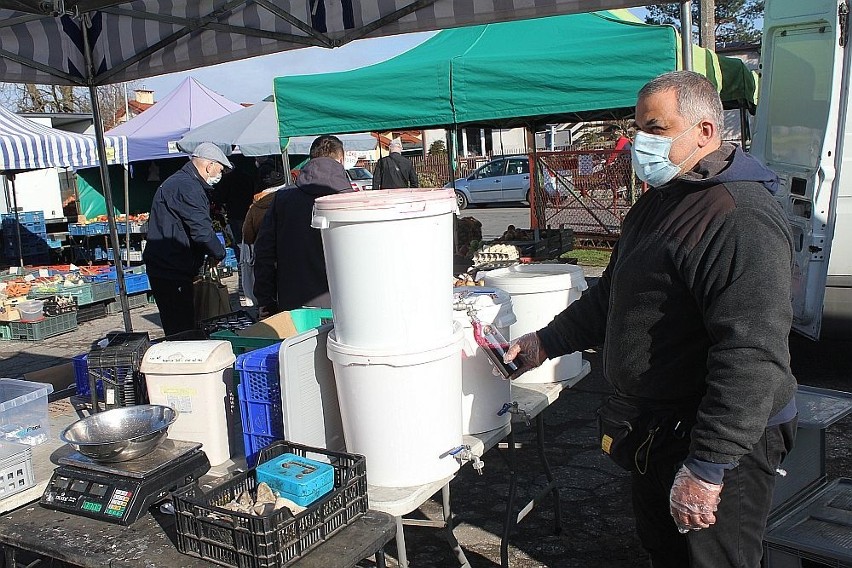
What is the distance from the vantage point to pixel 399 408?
229 centimetres

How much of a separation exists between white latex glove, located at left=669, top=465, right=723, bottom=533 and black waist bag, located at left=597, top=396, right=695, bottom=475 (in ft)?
0.55

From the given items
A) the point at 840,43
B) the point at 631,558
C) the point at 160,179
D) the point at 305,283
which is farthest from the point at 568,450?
the point at 160,179

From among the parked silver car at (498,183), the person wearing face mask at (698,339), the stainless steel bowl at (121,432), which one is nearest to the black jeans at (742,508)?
the person wearing face mask at (698,339)

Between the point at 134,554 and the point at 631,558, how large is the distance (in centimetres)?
233

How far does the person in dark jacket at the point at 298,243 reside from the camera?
14.0 feet

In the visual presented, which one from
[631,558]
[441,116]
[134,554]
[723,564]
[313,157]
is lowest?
[631,558]

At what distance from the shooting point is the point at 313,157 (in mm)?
4516

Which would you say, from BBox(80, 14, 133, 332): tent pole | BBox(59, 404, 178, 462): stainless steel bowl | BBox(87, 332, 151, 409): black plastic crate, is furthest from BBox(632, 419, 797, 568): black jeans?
BBox(80, 14, 133, 332): tent pole

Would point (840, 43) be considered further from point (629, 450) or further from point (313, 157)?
point (629, 450)

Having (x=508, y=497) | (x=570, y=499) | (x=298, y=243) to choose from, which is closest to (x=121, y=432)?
(x=508, y=497)

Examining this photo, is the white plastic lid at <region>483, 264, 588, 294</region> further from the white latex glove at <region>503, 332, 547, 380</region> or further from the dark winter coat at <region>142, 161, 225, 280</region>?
the dark winter coat at <region>142, 161, 225, 280</region>

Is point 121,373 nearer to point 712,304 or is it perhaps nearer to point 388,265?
point 388,265

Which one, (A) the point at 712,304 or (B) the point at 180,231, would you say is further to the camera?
(B) the point at 180,231

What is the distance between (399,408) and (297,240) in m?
2.19
